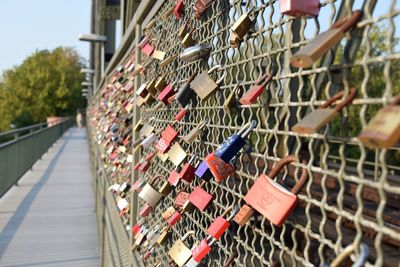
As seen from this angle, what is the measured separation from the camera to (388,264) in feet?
6.19

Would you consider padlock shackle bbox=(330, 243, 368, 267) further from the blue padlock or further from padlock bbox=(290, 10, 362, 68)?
the blue padlock

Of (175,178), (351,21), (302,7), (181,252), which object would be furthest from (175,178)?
(351,21)

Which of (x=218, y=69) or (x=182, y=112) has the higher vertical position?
(x=218, y=69)

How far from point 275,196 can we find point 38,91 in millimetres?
52926

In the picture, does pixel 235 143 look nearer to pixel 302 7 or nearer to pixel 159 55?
pixel 302 7

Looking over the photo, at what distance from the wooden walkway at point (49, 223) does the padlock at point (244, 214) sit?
396 centimetres

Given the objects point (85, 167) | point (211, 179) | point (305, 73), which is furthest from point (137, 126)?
point (85, 167)

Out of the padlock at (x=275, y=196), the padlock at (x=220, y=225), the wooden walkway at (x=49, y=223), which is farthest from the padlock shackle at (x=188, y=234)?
the wooden walkway at (x=49, y=223)

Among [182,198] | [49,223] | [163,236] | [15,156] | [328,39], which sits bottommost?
[49,223]

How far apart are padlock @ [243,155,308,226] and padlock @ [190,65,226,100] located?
1.60 feet

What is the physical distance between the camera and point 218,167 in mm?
1352

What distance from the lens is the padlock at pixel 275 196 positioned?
97 centimetres

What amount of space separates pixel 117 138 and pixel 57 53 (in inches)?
2212

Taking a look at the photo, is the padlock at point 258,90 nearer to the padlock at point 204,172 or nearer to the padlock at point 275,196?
the padlock at point 275,196
